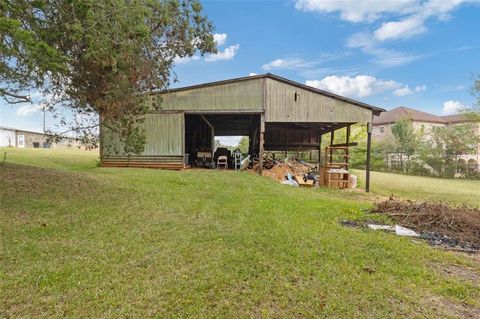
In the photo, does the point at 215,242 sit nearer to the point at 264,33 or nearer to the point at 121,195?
the point at 121,195

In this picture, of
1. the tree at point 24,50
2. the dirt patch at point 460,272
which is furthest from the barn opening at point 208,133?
the dirt patch at point 460,272

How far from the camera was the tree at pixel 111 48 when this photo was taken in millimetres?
5201

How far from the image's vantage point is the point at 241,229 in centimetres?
521

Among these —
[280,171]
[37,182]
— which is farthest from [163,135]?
[37,182]

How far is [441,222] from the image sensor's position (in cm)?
598

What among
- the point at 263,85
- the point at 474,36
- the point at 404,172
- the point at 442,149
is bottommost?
the point at 404,172

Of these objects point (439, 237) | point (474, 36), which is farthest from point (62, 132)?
point (474, 36)

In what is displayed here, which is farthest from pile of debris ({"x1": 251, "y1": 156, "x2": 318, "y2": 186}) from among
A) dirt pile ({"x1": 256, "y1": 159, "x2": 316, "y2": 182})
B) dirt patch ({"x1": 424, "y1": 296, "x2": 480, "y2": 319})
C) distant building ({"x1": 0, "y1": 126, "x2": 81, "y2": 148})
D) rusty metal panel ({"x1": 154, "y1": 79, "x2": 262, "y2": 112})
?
distant building ({"x1": 0, "y1": 126, "x2": 81, "y2": 148})

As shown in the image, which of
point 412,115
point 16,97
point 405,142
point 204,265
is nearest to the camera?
point 204,265

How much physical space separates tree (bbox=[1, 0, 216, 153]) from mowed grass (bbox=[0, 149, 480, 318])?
2129 millimetres

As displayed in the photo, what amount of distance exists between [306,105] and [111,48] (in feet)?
33.0

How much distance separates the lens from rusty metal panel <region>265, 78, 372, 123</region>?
13.9 meters

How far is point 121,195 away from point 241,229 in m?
3.69

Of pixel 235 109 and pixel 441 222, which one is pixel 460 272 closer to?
pixel 441 222
